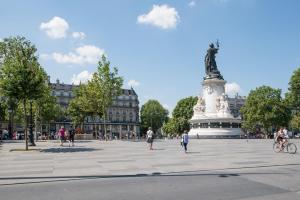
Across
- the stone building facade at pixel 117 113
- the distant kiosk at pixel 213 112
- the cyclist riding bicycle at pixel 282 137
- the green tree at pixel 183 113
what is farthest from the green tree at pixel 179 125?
the cyclist riding bicycle at pixel 282 137

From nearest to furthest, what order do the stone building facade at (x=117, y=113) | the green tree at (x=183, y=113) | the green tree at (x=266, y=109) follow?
1. the green tree at (x=266, y=109)
2. the green tree at (x=183, y=113)
3. the stone building facade at (x=117, y=113)

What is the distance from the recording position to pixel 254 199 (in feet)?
34.2

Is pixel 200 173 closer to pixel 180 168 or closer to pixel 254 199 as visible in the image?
pixel 180 168

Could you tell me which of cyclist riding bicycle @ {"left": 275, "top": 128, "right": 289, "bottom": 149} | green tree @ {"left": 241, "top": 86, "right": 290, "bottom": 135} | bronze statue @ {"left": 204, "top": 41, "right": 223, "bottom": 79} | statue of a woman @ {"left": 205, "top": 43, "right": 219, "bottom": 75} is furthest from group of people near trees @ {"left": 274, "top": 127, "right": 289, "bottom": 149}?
green tree @ {"left": 241, "top": 86, "right": 290, "bottom": 135}

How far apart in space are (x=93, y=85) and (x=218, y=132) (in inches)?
827

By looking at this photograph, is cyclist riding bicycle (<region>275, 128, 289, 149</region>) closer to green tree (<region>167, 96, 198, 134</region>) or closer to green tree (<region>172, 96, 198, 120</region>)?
green tree (<region>167, 96, 198, 134</region>)

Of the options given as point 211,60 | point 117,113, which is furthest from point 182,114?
point 211,60

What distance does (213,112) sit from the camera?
215ft

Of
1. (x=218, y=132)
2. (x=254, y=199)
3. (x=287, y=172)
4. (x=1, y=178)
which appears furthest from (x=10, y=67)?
(x=218, y=132)

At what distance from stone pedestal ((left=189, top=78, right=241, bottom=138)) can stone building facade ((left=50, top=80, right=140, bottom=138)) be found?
7972 centimetres

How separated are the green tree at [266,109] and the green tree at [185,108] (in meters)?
16.9

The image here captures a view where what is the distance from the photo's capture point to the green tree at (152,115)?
16575 centimetres

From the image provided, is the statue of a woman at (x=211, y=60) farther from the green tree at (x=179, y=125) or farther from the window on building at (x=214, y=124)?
the green tree at (x=179, y=125)

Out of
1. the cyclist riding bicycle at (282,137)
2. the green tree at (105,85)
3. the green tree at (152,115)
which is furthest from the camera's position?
the green tree at (152,115)
